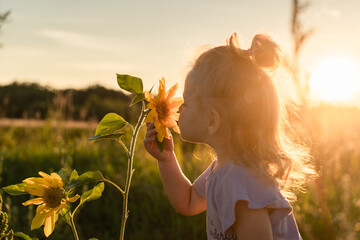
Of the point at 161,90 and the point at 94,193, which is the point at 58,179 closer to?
the point at 94,193

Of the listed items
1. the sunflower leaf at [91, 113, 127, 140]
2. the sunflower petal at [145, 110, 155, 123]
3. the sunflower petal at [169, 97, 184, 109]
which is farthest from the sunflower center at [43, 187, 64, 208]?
the sunflower petal at [169, 97, 184, 109]

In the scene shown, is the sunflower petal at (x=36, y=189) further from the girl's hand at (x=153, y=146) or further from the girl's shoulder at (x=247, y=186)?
the girl's shoulder at (x=247, y=186)

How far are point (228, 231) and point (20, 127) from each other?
25.2 feet

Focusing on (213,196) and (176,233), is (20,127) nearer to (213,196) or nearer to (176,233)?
(176,233)

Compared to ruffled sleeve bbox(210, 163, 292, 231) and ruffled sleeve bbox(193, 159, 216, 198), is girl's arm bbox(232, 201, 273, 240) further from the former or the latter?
ruffled sleeve bbox(193, 159, 216, 198)

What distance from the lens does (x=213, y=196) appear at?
1.54 meters

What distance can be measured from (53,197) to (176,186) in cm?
60

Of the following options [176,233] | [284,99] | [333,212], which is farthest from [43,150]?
[284,99]

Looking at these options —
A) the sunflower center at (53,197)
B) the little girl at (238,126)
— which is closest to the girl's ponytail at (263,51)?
the little girl at (238,126)

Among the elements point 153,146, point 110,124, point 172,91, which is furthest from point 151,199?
point 110,124

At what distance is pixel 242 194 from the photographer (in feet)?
4.63

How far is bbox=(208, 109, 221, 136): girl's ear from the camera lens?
1535mm

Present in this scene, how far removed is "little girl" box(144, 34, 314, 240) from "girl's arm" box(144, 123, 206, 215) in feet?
0.50

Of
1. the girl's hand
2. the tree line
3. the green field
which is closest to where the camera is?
the girl's hand
